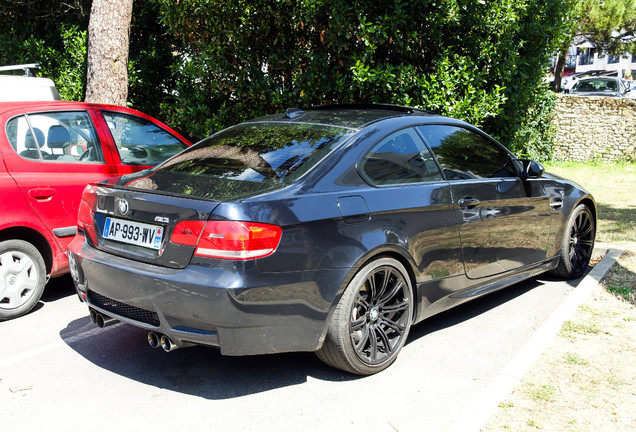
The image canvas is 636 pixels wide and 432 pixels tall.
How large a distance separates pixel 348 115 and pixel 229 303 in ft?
6.25

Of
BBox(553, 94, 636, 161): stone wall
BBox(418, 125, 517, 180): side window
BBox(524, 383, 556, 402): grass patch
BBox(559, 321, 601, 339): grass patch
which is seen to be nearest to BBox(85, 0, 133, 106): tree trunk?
BBox(418, 125, 517, 180): side window

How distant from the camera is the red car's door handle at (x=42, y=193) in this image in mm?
5020

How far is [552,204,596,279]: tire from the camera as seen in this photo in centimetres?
589

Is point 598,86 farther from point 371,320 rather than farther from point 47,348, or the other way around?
point 47,348

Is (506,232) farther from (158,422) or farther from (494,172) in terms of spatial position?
(158,422)

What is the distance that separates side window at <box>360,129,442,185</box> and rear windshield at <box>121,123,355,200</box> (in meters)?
0.24

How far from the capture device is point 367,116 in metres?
4.49

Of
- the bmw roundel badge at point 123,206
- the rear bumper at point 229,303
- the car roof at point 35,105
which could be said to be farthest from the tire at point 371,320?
the car roof at point 35,105

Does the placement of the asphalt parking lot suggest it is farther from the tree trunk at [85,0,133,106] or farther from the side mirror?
the tree trunk at [85,0,133,106]

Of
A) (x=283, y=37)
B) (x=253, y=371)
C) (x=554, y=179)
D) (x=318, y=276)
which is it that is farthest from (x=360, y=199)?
(x=283, y=37)

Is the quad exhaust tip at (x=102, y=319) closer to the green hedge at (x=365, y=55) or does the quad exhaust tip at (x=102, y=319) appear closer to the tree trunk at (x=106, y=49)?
the green hedge at (x=365, y=55)

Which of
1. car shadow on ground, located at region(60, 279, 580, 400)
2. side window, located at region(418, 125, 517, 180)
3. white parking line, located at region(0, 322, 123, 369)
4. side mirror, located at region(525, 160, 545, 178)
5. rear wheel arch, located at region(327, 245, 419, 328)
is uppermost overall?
side window, located at region(418, 125, 517, 180)

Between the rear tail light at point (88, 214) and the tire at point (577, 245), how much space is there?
4129mm

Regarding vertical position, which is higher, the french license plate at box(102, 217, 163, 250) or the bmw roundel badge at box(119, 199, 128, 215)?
the bmw roundel badge at box(119, 199, 128, 215)
